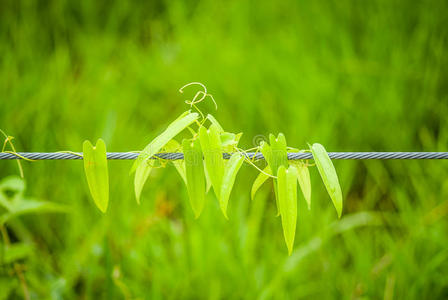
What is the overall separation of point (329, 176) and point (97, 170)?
11.4 inches

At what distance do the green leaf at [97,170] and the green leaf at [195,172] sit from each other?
104 mm

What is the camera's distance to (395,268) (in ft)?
2.87

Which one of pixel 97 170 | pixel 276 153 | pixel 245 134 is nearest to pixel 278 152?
pixel 276 153

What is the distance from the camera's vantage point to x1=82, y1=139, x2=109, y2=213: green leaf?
1.43ft

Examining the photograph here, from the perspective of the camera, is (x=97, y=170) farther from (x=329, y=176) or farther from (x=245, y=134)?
(x=245, y=134)

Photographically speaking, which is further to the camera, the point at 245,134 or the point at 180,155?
the point at 245,134

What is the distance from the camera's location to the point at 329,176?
42 cm

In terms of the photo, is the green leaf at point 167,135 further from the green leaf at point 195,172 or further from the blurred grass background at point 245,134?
the blurred grass background at point 245,134

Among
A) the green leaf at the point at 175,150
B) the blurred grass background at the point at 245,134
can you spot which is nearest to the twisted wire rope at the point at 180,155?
the green leaf at the point at 175,150

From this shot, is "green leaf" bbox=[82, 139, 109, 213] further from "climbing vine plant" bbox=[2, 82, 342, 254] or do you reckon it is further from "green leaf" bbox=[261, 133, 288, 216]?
"green leaf" bbox=[261, 133, 288, 216]

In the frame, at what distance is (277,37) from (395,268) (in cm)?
118

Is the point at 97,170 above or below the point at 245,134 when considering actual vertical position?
below

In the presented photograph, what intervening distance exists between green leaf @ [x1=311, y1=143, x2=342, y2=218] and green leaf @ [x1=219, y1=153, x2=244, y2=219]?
95 millimetres

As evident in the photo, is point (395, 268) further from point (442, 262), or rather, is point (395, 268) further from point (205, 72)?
point (205, 72)
